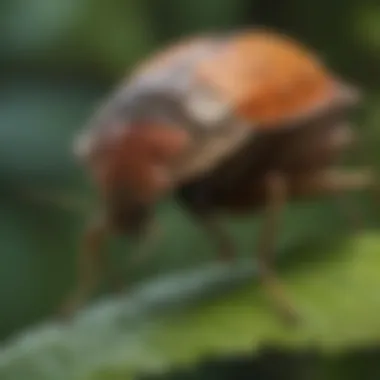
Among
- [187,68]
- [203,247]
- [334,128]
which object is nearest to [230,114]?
[187,68]

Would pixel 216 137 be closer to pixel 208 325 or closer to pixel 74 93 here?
pixel 208 325

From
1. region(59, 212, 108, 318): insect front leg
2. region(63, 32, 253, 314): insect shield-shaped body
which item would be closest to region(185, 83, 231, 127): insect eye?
region(63, 32, 253, 314): insect shield-shaped body

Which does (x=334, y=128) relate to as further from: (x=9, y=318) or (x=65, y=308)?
(x=9, y=318)

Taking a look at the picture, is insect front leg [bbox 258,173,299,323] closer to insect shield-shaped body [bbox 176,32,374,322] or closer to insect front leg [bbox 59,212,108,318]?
insect shield-shaped body [bbox 176,32,374,322]

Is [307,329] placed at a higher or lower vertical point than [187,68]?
lower

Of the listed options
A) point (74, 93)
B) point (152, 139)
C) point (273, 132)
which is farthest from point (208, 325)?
point (74, 93)
